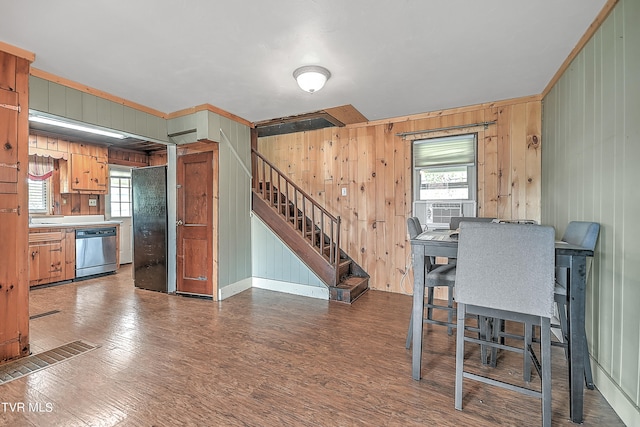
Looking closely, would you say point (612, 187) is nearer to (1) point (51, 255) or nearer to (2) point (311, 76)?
→ (2) point (311, 76)

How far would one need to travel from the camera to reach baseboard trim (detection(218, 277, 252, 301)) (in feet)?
12.5

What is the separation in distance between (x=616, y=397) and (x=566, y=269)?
75 centimetres

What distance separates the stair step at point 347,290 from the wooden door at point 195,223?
5.19ft

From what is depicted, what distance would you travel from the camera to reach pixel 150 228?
427 centimetres

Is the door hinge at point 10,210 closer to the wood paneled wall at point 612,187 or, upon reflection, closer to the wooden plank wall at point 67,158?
the wooden plank wall at point 67,158

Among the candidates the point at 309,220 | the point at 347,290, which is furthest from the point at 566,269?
the point at 309,220

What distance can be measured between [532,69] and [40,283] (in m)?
6.83

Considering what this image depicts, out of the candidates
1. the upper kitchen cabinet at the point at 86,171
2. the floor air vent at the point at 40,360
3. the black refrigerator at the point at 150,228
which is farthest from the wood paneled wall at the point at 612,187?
the upper kitchen cabinet at the point at 86,171

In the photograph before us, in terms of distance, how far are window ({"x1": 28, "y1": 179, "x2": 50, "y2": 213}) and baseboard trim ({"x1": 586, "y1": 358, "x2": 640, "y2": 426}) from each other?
7295 millimetres

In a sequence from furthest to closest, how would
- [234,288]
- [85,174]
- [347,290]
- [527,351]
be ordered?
[85,174]
[234,288]
[347,290]
[527,351]

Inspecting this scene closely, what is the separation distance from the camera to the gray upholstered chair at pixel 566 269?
1828mm

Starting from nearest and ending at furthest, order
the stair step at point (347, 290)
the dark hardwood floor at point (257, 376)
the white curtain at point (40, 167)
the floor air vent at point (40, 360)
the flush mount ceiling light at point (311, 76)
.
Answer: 1. the dark hardwood floor at point (257, 376)
2. the floor air vent at point (40, 360)
3. the flush mount ceiling light at point (311, 76)
4. the stair step at point (347, 290)
5. the white curtain at point (40, 167)

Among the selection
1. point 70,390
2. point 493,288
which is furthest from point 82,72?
point 493,288

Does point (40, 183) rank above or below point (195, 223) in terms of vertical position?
above
